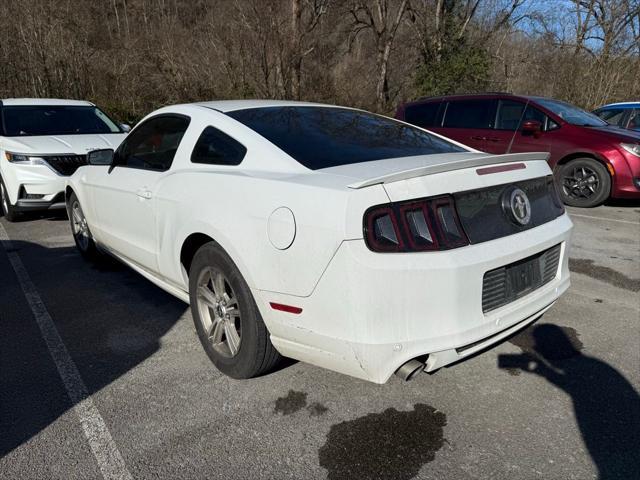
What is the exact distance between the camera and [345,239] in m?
2.02

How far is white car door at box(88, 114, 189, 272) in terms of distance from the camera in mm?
3312

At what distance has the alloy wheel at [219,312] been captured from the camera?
2.73m

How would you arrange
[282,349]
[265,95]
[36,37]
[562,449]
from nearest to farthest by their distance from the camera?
[562,449] < [282,349] < [36,37] < [265,95]

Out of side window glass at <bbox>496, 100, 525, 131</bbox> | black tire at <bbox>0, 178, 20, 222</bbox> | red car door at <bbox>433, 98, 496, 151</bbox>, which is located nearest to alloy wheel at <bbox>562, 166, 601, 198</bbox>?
side window glass at <bbox>496, 100, 525, 131</bbox>

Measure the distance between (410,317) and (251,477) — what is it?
96 cm

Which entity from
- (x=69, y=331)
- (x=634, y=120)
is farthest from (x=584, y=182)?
(x=69, y=331)

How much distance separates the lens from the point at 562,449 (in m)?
2.21

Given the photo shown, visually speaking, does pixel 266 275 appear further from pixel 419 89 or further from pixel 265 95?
pixel 419 89

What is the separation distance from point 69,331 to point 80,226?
5.91ft

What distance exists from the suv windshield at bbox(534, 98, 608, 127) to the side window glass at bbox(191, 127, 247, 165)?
6590mm

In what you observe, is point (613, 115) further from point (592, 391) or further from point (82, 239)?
point (82, 239)

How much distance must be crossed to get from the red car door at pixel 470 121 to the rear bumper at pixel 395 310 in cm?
642

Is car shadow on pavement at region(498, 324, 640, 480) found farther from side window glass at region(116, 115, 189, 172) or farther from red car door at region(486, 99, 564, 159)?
red car door at region(486, 99, 564, 159)

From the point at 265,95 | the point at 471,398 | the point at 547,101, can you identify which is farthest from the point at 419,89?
the point at 471,398
